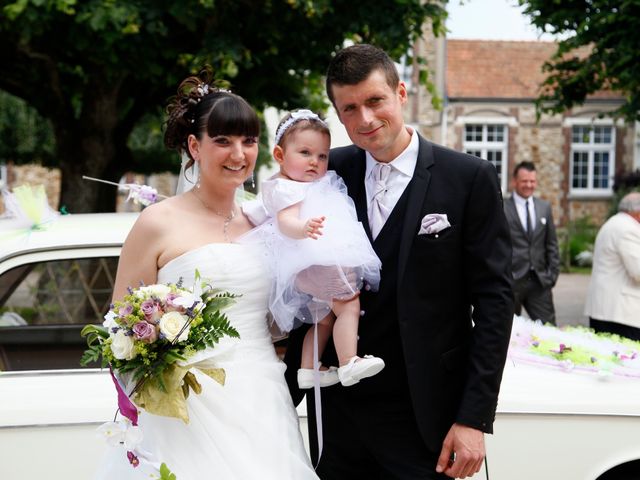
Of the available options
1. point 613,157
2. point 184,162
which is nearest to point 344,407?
point 184,162

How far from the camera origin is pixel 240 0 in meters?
9.25

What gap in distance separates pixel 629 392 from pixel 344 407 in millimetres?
1421

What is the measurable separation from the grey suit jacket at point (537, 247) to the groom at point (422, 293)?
574 cm

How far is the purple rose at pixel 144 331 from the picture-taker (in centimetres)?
252

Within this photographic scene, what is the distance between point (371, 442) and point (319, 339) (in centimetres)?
37

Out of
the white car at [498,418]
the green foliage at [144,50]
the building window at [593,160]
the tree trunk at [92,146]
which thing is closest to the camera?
the white car at [498,418]

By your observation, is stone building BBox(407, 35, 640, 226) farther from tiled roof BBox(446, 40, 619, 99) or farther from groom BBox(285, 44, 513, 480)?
groom BBox(285, 44, 513, 480)

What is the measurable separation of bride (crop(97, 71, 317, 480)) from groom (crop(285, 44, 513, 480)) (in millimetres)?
267

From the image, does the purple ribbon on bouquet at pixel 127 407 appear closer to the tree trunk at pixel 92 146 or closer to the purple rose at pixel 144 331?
the purple rose at pixel 144 331

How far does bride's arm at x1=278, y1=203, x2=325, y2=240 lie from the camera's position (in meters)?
2.70

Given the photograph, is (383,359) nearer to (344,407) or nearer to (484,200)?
(344,407)

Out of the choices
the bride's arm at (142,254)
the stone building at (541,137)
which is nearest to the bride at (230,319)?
the bride's arm at (142,254)

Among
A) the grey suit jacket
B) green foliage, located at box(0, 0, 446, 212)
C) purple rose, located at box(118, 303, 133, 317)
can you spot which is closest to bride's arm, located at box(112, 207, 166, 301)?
purple rose, located at box(118, 303, 133, 317)

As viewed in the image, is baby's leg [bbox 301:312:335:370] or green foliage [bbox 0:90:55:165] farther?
green foliage [bbox 0:90:55:165]
